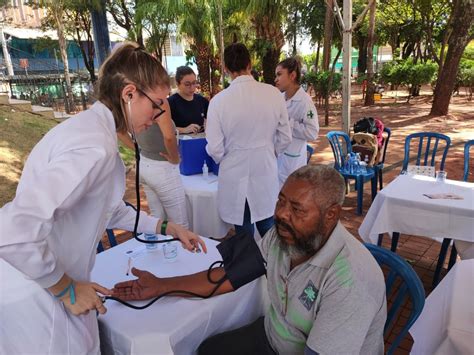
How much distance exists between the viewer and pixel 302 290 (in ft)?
4.43

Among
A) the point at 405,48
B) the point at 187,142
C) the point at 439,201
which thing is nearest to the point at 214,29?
the point at 187,142

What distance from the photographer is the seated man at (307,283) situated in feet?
3.98

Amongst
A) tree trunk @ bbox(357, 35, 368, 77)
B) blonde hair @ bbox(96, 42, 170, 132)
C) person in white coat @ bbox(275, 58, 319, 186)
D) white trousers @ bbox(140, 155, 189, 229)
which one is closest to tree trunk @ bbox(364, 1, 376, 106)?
tree trunk @ bbox(357, 35, 368, 77)

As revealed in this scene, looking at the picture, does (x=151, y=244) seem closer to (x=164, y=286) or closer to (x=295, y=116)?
(x=164, y=286)

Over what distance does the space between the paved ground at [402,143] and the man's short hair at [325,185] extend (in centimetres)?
141

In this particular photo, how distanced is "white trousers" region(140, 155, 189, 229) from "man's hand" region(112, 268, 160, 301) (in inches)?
44.9

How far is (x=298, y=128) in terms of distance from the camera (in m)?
3.58

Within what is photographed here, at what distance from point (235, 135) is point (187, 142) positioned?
60 cm

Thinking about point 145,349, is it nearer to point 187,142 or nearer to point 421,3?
point 187,142

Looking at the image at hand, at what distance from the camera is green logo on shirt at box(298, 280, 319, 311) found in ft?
4.30

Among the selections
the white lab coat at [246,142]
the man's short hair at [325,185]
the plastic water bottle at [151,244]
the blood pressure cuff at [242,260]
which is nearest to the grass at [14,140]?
the white lab coat at [246,142]

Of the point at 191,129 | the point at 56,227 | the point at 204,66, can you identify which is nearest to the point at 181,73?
the point at 191,129

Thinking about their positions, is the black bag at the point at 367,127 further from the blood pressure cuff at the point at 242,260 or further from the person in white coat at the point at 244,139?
the blood pressure cuff at the point at 242,260

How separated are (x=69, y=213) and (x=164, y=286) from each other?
23.7 inches
